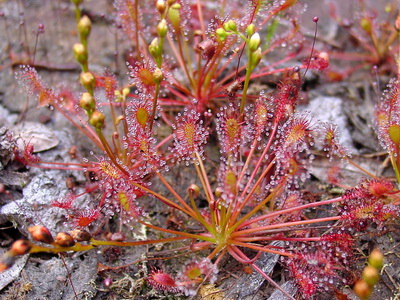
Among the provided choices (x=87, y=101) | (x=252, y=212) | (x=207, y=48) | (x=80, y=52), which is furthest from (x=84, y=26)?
(x=252, y=212)

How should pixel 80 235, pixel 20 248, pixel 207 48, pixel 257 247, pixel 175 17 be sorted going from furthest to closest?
pixel 175 17 < pixel 207 48 < pixel 257 247 < pixel 80 235 < pixel 20 248

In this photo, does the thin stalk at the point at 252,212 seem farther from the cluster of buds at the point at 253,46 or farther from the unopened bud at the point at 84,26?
the unopened bud at the point at 84,26

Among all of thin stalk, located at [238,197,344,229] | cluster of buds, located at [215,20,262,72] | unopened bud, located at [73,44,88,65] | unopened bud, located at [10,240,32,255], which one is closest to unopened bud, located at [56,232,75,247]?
unopened bud, located at [10,240,32,255]

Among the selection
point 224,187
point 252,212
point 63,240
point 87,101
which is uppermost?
point 87,101

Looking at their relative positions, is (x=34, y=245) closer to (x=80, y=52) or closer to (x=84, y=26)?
(x=80, y=52)

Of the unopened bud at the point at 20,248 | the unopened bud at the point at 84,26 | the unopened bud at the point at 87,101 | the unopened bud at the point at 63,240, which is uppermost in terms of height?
the unopened bud at the point at 84,26

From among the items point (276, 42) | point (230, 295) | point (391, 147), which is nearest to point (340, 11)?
point (276, 42)

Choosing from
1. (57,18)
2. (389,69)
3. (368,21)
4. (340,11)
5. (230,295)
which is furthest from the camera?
(340,11)

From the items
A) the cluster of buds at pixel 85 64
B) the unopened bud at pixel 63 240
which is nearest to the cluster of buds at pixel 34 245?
the unopened bud at pixel 63 240

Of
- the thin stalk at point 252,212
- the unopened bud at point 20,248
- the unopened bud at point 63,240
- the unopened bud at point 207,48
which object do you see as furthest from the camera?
the unopened bud at point 207,48

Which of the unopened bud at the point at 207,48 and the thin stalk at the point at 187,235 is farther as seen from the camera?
the unopened bud at the point at 207,48

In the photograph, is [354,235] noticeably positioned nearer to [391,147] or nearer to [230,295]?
[391,147]
